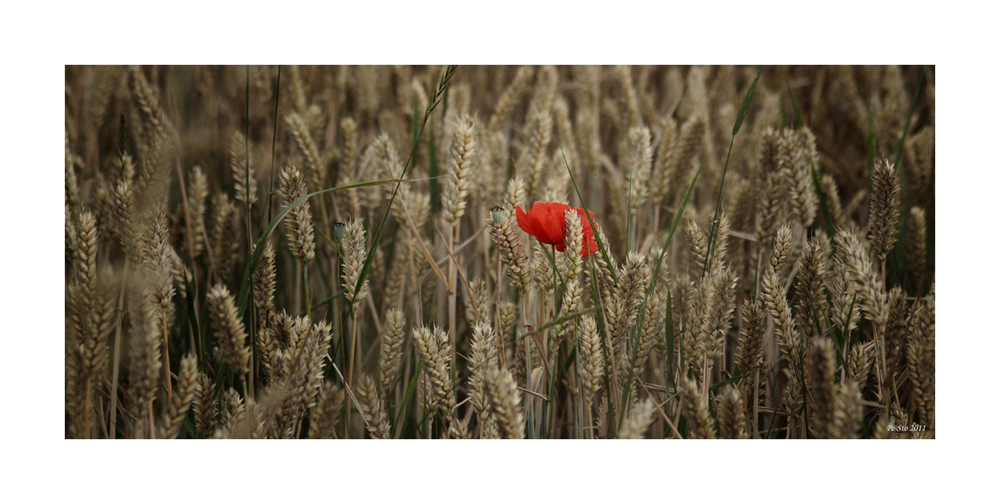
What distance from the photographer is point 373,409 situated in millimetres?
823

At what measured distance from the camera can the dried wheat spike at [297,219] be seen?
32.6 inches

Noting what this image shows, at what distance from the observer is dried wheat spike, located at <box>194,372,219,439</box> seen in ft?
2.69

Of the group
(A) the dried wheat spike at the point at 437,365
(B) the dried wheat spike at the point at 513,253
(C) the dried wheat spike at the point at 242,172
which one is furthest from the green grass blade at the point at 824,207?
(C) the dried wheat spike at the point at 242,172

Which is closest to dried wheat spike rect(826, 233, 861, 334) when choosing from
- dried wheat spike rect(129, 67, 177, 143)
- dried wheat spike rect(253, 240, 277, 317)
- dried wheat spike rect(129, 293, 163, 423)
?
dried wheat spike rect(253, 240, 277, 317)

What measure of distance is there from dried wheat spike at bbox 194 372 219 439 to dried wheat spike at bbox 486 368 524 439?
1.35 ft

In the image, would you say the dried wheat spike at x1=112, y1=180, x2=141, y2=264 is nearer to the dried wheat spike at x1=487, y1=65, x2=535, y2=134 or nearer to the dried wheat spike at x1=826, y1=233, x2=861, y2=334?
the dried wheat spike at x1=487, y1=65, x2=535, y2=134

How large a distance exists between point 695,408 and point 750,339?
14 centimetres

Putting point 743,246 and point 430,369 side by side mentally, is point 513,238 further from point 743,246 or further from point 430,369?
point 743,246

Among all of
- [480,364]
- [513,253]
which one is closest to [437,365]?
[480,364]

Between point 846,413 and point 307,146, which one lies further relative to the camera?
point 307,146

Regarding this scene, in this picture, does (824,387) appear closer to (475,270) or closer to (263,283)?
(475,270)

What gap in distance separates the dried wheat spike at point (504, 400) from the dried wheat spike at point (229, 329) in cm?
33
